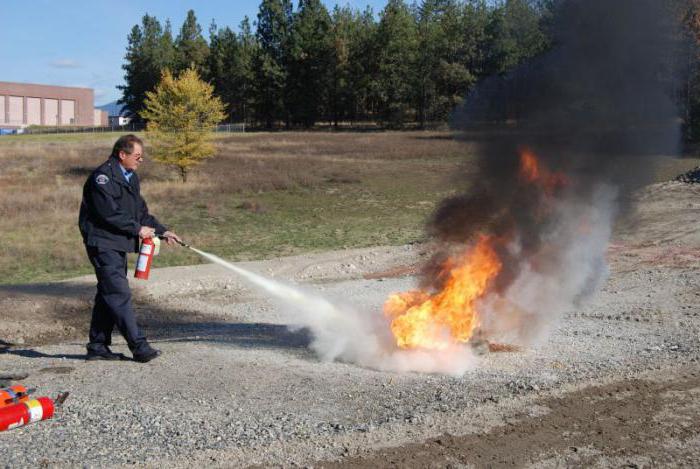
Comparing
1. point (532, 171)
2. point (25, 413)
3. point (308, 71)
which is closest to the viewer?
point (25, 413)

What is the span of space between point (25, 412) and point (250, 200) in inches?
867

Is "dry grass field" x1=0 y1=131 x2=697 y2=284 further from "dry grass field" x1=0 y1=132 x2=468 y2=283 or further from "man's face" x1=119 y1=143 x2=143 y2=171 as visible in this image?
"man's face" x1=119 y1=143 x2=143 y2=171

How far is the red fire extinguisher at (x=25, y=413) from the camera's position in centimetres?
542

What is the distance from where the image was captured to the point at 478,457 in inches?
204

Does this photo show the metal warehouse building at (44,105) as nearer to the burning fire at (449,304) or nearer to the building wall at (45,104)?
the building wall at (45,104)

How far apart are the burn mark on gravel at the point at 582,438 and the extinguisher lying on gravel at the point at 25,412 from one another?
7.49 ft

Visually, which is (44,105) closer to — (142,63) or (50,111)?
(50,111)

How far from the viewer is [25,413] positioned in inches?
218

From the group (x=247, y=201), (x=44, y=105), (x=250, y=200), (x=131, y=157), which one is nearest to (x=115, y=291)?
(x=131, y=157)

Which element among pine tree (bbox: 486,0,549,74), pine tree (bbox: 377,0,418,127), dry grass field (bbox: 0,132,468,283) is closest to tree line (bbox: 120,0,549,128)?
pine tree (bbox: 377,0,418,127)

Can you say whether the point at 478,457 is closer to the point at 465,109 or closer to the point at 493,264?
the point at 493,264

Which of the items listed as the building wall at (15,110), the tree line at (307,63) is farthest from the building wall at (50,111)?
the tree line at (307,63)

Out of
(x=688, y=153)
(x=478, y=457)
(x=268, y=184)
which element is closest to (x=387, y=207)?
(x=268, y=184)

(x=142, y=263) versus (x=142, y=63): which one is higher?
(x=142, y=63)
